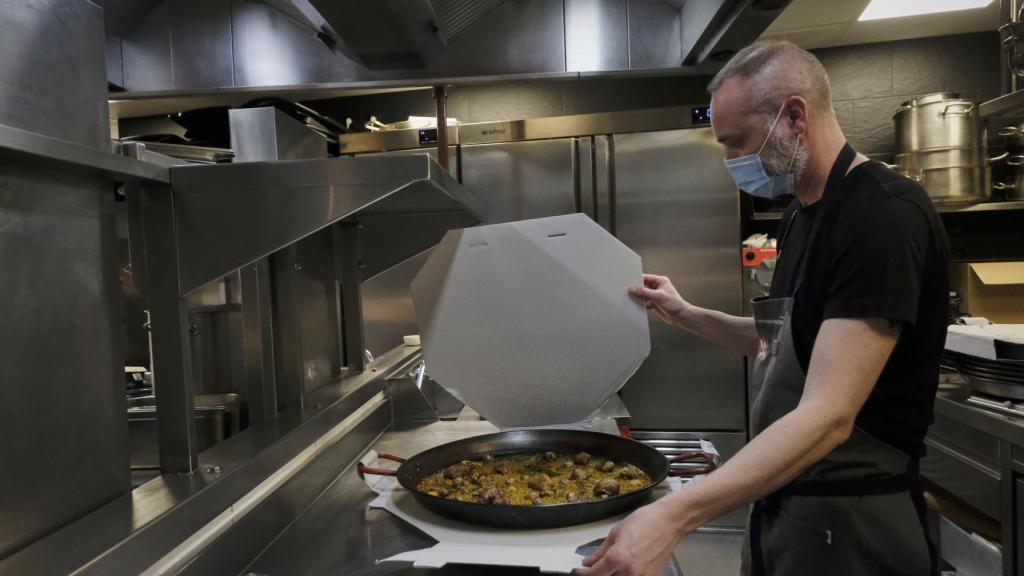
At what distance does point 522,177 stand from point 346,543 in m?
2.71

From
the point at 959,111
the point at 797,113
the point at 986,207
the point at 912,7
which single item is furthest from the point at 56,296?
the point at 986,207

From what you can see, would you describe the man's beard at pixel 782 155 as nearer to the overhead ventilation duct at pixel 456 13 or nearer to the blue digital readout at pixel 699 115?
the overhead ventilation duct at pixel 456 13

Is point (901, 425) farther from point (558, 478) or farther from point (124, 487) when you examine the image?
point (124, 487)

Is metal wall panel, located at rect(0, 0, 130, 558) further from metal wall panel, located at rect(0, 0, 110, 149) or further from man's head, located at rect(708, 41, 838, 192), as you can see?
man's head, located at rect(708, 41, 838, 192)

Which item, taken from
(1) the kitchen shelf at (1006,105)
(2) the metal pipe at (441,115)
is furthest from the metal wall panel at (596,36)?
(1) the kitchen shelf at (1006,105)

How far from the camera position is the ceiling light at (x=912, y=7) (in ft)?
10.2

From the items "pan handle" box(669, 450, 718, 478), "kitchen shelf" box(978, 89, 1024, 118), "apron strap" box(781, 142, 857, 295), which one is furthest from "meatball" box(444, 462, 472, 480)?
"kitchen shelf" box(978, 89, 1024, 118)

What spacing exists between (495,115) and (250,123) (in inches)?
85.2

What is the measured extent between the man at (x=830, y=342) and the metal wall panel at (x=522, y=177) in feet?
7.08

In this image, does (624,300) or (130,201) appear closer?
(130,201)

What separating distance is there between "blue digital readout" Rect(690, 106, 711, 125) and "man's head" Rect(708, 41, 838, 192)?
215cm

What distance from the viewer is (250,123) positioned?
6.77 feet

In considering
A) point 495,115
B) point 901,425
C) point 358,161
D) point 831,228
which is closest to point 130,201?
point 358,161

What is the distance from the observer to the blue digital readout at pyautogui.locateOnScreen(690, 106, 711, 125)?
10.9ft
